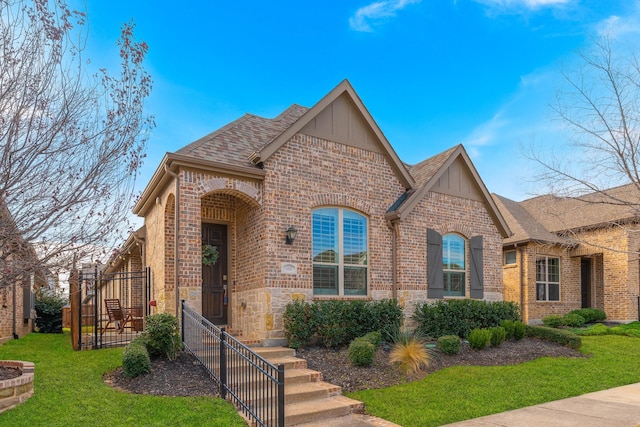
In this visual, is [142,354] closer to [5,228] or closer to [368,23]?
[5,228]

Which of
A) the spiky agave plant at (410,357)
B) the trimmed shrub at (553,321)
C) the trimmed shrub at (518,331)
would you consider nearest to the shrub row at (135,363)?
the spiky agave plant at (410,357)

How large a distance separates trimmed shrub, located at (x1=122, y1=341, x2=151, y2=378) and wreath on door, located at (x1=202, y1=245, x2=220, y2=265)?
3.61m

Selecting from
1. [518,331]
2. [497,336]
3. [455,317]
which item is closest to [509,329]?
[518,331]

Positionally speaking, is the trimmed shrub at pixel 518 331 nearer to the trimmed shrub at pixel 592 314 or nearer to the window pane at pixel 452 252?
the window pane at pixel 452 252

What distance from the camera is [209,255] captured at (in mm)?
11094

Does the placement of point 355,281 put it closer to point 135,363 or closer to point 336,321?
point 336,321

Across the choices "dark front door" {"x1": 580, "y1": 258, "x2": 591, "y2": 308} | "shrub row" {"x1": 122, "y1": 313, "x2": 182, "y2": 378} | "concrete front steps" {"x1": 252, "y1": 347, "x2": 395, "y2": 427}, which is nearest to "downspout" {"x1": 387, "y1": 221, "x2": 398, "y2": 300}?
"concrete front steps" {"x1": 252, "y1": 347, "x2": 395, "y2": 427}

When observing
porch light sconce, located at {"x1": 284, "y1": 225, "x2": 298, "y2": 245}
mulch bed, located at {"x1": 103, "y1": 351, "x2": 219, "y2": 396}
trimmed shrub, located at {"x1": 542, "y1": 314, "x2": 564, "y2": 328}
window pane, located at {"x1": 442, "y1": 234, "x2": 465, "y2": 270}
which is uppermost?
porch light sconce, located at {"x1": 284, "y1": 225, "x2": 298, "y2": 245}

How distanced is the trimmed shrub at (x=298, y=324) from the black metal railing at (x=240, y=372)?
6.88 ft

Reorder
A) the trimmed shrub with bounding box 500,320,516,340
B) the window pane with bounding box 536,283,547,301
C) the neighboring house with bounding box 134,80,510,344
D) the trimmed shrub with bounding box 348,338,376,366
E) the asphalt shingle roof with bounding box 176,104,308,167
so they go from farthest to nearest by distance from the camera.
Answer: the window pane with bounding box 536,283,547,301 → the trimmed shrub with bounding box 500,320,516,340 → the asphalt shingle roof with bounding box 176,104,308,167 → the neighboring house with bounding box 134,80,510,344 → the trimmed shrub with bounding box 348,338,376,366

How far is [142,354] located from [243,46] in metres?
8.31

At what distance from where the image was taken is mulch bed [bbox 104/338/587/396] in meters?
7.25

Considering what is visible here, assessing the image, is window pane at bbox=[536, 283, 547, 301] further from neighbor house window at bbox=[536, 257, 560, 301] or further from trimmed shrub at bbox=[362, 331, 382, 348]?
trimmed shrub at bbox=[362, 331, 382, 348]

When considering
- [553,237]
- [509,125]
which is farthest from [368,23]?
[553,237]
